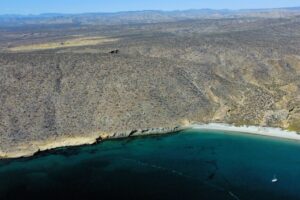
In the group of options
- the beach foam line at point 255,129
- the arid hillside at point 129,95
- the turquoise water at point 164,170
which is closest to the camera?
the turquoise water at point 164,170

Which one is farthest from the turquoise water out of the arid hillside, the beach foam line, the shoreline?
the arid hillside

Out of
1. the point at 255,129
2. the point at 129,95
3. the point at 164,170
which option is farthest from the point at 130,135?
the point at 255,129

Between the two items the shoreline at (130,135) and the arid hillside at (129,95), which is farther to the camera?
the arid hillside at (129,95)

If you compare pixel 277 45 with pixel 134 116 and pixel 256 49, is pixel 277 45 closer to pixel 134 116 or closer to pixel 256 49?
pixel 256 49

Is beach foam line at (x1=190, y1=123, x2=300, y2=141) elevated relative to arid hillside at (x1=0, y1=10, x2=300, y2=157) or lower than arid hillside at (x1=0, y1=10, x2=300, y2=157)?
lower

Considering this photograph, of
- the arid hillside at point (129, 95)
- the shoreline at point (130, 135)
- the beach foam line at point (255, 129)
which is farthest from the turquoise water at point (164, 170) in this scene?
the arid hillside at point (129, 95)

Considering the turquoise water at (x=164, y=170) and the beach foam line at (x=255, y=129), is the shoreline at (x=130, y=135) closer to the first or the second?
the beach foam line at (x=255, y=129)

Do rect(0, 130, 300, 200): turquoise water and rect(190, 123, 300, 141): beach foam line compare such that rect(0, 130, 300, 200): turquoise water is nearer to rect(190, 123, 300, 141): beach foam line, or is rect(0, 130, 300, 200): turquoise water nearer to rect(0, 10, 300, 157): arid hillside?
rect(190, 123, 300, 141): beach foam line

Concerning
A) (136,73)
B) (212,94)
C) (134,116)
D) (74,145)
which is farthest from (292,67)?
(74,145)
